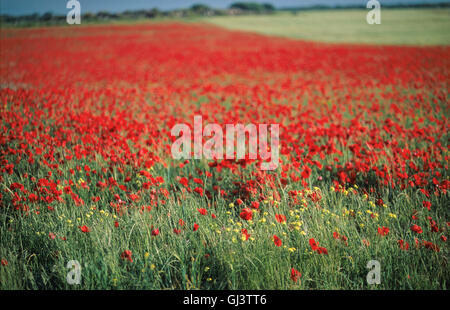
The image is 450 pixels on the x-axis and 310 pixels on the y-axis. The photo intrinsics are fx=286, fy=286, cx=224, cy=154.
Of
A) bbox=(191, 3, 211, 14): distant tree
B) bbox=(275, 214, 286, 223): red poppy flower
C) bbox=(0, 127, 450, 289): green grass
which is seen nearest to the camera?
bbox=(0, 127, 450, 289): green grass

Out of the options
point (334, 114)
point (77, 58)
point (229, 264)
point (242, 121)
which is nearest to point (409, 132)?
point (334, 114)

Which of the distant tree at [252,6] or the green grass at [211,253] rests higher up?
the distant tree at [252,6]

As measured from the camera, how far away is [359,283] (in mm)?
1970

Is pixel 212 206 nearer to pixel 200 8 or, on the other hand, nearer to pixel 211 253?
pixel 211 253

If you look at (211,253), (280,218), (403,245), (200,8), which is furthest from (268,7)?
(211,253)

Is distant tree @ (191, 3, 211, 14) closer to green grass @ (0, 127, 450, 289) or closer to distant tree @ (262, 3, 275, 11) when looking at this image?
distant tree @ (262, 3, 275, 11)

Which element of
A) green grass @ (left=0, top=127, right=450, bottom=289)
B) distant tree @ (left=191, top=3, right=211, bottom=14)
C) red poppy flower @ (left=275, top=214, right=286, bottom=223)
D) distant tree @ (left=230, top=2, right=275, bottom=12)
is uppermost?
distant tree @ (left=230, top=2, right=275, bottom=12)

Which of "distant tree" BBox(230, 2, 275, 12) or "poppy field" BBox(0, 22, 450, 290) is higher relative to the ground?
"distant tree" BBox(230, 2, 275, 12)

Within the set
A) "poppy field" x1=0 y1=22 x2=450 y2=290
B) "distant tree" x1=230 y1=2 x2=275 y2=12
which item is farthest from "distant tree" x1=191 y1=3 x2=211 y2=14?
"poppy field" x1=0 y1=22 x2=450 y2=290

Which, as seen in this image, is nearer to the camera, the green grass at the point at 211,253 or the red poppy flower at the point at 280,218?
the green grass at the point at 211,253

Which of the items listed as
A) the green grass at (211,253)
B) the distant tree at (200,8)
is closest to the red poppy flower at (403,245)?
the green grass at (211,253)

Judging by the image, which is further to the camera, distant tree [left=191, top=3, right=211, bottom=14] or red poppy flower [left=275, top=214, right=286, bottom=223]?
distant tree [left=191, top=3, right=211, bottom=14]

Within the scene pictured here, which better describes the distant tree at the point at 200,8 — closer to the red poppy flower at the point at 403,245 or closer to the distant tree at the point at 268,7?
the distant tree at the point at 268,7
